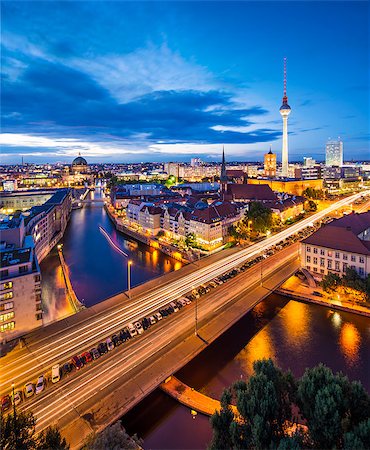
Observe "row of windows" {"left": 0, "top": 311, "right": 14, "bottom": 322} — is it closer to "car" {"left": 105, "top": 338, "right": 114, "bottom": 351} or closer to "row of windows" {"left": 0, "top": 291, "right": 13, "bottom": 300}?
"row of windows" {"left": 0, "top": 291, "right": 13, "bottom": 300}

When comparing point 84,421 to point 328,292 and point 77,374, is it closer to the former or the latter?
point 77,374

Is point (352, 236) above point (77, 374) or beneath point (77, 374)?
above

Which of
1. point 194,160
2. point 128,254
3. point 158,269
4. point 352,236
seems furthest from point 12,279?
point 194,160

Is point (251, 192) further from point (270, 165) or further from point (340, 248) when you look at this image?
point (270, 165)

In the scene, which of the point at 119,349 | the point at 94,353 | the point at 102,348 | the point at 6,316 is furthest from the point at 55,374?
the point at 6,316

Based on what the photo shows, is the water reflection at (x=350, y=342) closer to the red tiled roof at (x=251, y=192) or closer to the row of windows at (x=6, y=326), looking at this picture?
the row of windows at (x=6, y=326)

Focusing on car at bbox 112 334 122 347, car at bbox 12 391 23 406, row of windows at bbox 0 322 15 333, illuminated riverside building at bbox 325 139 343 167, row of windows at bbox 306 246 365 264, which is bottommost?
car at bbox 12 391 23 406

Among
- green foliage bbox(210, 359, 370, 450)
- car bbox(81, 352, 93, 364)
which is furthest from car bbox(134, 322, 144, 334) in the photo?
green foliage bbox(210, 359, 370, 450)

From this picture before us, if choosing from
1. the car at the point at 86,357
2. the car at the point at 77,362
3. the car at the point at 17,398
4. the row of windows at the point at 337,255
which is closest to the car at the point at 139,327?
the car at the point at 86,357
